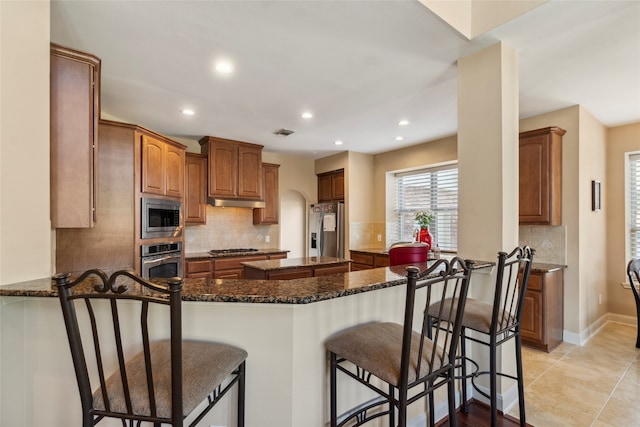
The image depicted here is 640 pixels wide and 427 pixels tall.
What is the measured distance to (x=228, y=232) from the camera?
5.10 meters

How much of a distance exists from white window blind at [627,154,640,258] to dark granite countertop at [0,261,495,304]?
12.7 feet

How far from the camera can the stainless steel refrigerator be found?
538 cm

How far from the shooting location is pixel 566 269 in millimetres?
3420

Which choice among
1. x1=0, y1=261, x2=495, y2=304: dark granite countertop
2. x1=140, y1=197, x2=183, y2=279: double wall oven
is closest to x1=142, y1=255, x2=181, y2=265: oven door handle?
x1=140, y1=197, x2=183, y2=279: double wall oven

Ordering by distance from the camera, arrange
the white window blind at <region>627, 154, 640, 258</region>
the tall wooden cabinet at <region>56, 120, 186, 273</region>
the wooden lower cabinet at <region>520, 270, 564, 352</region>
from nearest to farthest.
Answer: the tall wooden cabinet at <region>56, 120, 186, 273</region>
the wooden lower cabinet at <region>520, 270, 564, 352</region>
the white window blind at <region>627, 154, 640, 258</region>

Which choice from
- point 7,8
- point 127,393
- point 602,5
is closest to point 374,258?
point 602,5

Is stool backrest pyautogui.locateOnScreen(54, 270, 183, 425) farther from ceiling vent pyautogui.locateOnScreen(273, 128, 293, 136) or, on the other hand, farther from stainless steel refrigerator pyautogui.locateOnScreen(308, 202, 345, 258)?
stainless steel refrigerator pyautogui.locateOnScreen(308, 202, 345, 258)

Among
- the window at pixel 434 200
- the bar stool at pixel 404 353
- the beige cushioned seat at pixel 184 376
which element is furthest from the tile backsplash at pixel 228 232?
the bar stool at pixel 404 353

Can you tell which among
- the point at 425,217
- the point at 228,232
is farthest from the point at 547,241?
the point at 228,232

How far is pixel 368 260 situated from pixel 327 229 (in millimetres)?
1036

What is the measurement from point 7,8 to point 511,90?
2817 millimetres

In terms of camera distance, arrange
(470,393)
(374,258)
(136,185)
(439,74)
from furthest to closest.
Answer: (374,258) < (136,185) < (439,74) < (470,393)

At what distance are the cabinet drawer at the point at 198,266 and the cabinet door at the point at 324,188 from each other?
98.0 inches

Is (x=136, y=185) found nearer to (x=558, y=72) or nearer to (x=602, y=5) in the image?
(x=602, y=5)
